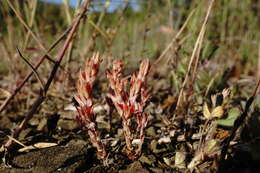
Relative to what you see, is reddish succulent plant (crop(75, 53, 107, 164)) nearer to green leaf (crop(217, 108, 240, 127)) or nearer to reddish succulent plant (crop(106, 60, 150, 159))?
reddish succulent plant (crop(106, 60, 150, 159))

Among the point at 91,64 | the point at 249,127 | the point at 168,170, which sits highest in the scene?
the point at 91,64

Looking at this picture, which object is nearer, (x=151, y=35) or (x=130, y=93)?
(x=130, y=93)

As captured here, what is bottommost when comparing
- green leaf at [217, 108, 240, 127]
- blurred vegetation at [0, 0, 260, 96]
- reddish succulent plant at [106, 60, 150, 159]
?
green leaf at [217, 108, 240, 127]

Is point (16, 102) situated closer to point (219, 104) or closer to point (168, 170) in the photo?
point (168, 170)

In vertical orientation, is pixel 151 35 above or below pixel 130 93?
above

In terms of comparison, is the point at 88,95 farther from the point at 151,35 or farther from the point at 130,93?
the point at 151,35

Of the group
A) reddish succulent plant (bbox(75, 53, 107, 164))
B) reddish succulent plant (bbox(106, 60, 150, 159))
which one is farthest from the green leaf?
reddish succulent plant (bbox(75, 53, 107, 164))

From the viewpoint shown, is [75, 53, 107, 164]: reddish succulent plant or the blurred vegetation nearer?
[75, 53, 107, 164]: reddish succulent plant

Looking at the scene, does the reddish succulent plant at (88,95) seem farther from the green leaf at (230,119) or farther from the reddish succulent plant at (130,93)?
the green leaf at (230,119)

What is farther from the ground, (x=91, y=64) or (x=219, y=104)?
(x=91, y=64)

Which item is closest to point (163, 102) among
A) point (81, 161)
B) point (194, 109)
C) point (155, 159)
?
point (194, 109)

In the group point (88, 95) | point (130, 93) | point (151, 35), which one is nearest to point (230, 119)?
point (130, 93)
